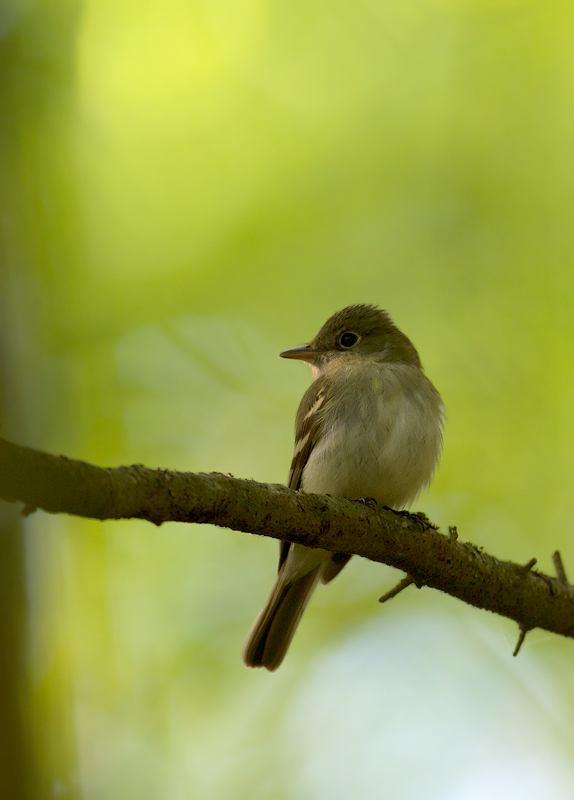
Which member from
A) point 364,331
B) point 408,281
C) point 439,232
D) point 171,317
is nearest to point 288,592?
point 364,331

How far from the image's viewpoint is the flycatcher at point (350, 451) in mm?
4414

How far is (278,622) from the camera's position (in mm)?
4812

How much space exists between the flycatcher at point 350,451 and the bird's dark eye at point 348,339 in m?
0.28

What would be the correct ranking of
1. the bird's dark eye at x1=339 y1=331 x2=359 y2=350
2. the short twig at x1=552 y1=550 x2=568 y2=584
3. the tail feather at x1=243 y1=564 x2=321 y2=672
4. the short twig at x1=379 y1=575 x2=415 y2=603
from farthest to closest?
the bird's dark eye at x1=339 y1=331 x2=359 y2=350 → the tail feather at x1=243 y1=564 x2=321 y2=672 → the short twig at x1=552 y1=550 x2=568 y2=584 → the short twig at x1=379 y1=575 x2=415 y2=603

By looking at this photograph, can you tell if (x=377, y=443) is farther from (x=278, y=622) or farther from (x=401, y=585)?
(x=278, y=622)

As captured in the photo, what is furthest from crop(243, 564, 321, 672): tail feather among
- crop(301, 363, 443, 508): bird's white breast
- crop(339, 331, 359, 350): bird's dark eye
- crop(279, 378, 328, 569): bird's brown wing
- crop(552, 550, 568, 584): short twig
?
crop(339, 331, 359, 350): bird's dark eye

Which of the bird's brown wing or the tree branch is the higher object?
the bird's brown wing

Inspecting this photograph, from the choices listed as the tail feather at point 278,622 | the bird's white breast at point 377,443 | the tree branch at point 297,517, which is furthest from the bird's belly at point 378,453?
the tail feather at point 278,622

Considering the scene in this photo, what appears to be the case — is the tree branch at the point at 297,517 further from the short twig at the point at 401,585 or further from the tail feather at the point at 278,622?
the tail feather at the point at 278,622

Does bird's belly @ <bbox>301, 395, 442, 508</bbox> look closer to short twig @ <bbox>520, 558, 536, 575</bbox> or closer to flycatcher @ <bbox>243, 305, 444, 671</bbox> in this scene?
flycatcher @ <bbox>243, 305, 444, 671</bbox>

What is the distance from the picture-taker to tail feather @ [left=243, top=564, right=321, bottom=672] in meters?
4.70

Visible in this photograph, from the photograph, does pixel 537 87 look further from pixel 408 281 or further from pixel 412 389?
pixel 412 389

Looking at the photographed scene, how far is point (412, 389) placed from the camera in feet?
15.6

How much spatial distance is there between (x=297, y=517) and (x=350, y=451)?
138 centimetres
